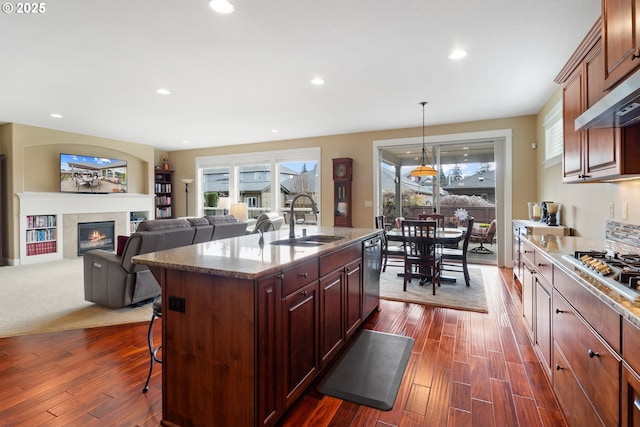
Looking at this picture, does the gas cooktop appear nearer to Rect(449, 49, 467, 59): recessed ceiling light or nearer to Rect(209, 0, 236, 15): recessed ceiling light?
Rect(449, 49, 467, 59): recessed ceiling light

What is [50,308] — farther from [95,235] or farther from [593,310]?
[593,310]

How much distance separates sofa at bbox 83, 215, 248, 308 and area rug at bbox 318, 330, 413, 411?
2295mm

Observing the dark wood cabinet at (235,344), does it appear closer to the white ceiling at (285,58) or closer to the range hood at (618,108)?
the range hood at (618,108)

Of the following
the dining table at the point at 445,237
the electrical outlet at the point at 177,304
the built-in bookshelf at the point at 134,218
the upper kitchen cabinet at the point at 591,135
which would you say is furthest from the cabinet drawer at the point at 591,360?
the built-in bookshelf at the point at 134,218

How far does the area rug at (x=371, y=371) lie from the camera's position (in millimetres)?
2004

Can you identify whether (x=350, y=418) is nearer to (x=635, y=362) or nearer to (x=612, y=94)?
(x=635, y=362)

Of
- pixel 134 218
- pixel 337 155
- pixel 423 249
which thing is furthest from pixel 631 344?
pixel 134 218

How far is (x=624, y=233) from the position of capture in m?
2.41

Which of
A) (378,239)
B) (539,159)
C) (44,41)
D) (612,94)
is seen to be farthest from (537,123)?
(44,41)

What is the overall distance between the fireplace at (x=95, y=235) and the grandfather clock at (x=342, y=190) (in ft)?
17.2

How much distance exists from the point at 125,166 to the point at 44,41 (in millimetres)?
5396

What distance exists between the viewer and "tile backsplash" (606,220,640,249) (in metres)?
2.22

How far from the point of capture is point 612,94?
52.1 inches

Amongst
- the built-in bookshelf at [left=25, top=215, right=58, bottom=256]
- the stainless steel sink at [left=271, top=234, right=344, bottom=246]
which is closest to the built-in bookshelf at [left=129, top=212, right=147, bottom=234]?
the built-in bookshelf at [left=25, top=215, right=58, bottom=256]
